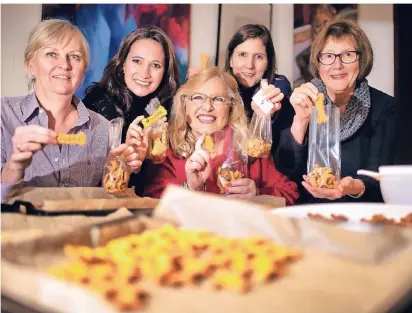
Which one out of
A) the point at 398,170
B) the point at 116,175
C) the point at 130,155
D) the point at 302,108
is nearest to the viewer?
the point at 398,170

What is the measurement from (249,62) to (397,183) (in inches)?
30.8

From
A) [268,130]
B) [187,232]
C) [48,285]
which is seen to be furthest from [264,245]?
[268,130]

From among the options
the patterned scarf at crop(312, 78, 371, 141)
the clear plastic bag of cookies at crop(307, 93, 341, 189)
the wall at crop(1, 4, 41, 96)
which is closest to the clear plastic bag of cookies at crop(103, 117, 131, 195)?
the wall at crop(1, 4, 41, 96)

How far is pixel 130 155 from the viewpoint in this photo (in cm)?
172

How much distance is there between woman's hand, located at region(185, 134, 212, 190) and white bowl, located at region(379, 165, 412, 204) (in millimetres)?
644

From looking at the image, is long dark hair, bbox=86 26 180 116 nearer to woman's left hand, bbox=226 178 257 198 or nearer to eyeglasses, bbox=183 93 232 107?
eyeglasses, bbox=183 93 232 107

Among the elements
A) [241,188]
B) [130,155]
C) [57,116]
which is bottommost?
[241,188]

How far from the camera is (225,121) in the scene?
5.95 feet

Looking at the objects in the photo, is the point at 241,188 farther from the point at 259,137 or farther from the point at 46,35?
the point at 46,35

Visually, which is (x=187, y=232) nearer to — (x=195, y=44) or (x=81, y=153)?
(x=81, y=153)

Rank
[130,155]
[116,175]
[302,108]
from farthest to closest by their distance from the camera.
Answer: [302,108] < [130,155] < [116,175]

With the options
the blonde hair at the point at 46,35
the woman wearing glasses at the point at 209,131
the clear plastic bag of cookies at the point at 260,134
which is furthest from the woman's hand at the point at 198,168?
the blonde hair at the point at 46,35

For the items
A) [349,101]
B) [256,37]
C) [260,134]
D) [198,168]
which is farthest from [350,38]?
[198,168]

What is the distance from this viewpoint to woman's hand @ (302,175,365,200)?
173cm
